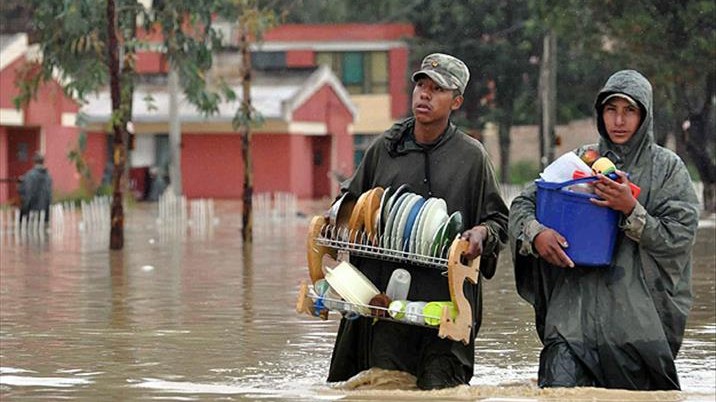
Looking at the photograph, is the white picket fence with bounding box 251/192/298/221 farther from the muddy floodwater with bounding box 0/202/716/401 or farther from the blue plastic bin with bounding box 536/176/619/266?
the blue plastic bin with bounding box 536/176/619/266

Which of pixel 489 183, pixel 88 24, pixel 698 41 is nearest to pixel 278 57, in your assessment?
pixel 698 41

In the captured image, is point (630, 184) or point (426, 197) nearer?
point (630, 184)

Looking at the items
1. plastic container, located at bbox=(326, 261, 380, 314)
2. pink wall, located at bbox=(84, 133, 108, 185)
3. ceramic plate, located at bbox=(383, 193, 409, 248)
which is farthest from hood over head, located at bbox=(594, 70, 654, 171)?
pink wall, located at bbox=(84, 133, 108, 185)

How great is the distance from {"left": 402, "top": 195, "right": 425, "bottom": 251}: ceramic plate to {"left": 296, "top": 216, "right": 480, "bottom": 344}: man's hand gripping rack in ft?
0.16

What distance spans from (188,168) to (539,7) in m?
18.5

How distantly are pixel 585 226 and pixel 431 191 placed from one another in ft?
3.28

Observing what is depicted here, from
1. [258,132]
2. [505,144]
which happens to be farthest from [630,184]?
[505,144]

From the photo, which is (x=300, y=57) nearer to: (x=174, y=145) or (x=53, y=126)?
(x=174, y=145)

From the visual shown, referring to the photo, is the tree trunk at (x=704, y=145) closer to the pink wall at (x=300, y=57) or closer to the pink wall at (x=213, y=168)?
the pink wall at (x=213, y=168)

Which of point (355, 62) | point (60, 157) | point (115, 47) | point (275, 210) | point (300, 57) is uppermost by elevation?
point (300, 57)

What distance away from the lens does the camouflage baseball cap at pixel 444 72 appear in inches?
363

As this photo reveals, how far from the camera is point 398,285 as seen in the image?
360 inches

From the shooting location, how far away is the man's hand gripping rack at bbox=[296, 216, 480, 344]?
879 centimetres

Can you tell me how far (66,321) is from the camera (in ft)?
51.4
